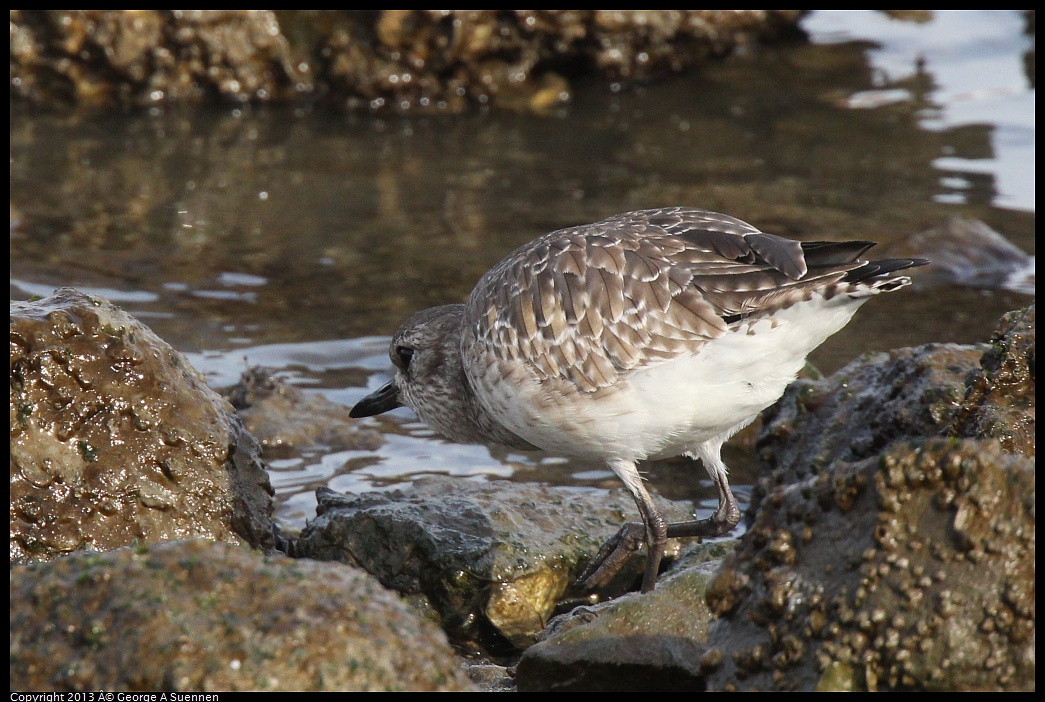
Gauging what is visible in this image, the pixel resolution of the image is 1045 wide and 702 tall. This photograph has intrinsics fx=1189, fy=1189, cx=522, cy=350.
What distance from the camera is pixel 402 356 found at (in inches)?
247

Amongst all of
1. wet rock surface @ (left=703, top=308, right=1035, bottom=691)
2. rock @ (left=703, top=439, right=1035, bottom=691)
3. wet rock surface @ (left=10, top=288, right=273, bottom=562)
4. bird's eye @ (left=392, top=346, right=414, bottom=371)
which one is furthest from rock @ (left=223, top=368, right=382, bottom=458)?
rock @ (left=703, top=439, right=1035, bottom=691)

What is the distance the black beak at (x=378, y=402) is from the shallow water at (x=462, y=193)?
42cm

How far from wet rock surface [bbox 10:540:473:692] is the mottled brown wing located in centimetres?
186

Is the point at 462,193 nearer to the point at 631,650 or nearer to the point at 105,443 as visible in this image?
the point at 105,443

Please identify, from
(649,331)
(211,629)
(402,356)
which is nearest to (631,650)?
(649,331)

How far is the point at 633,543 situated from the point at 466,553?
31.7 inches

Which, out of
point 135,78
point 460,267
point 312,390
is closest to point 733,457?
point 312,390

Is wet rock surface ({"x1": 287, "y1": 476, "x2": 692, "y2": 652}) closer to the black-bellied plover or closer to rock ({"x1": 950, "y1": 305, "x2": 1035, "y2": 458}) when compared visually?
the black-bellied plover

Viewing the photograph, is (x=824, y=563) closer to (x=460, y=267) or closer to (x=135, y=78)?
(x=460, y=267)

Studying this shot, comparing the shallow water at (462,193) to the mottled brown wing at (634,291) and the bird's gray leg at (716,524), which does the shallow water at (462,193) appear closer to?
the bird's gray leg at (716,524)

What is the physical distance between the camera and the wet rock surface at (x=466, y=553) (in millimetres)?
5238

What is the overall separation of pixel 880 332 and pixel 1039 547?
5.30 m

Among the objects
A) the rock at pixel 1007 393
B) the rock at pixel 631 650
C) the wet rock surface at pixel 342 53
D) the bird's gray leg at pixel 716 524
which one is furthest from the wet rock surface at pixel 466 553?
the wet rock surface at pixel 342 53

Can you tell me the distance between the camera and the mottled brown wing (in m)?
4.87
